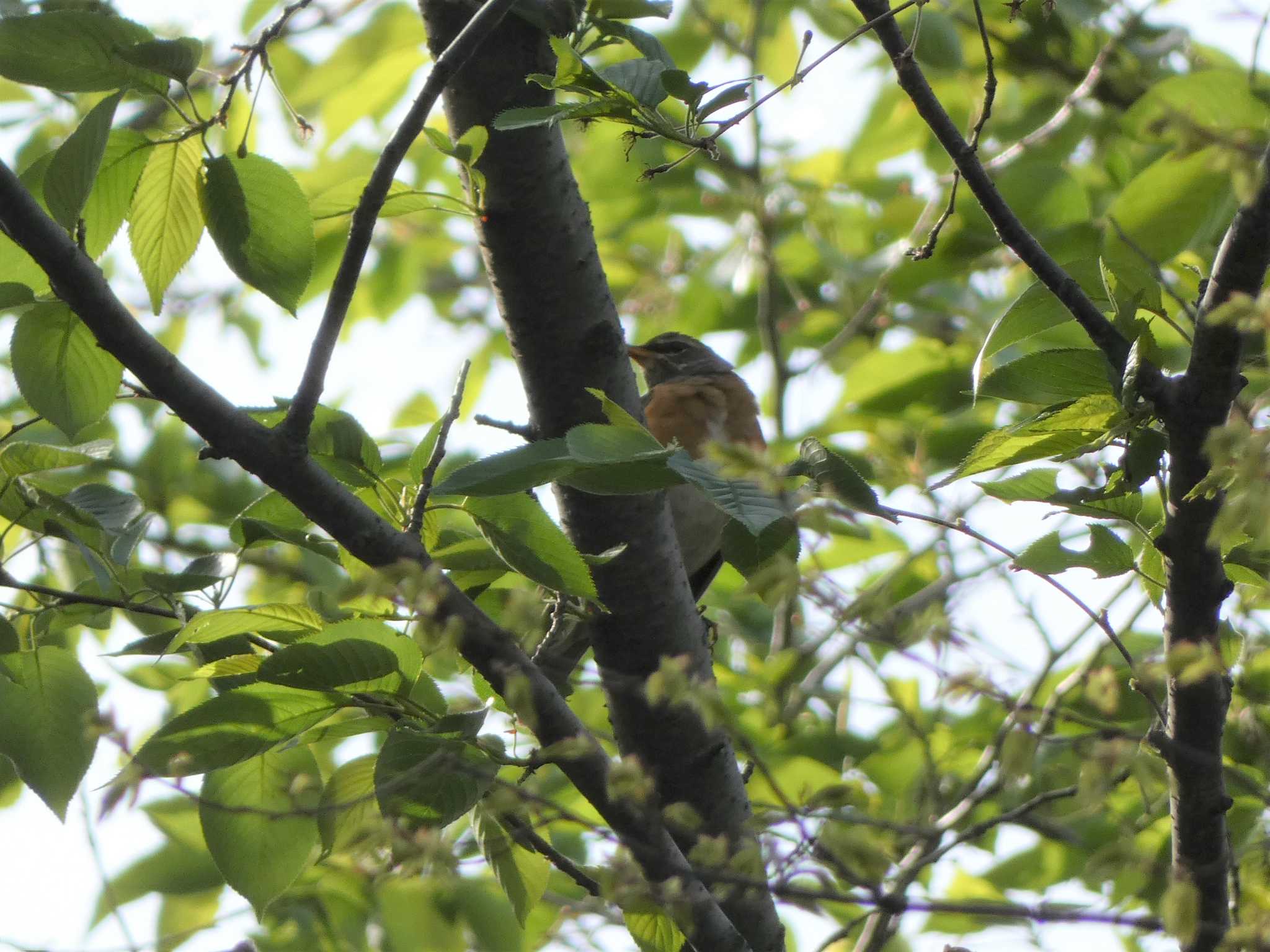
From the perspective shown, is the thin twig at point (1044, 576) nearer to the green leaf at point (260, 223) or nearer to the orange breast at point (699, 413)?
the green leaf at point (260, 223)

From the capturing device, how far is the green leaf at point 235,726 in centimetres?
233

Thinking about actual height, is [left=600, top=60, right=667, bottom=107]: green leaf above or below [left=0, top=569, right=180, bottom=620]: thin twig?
above

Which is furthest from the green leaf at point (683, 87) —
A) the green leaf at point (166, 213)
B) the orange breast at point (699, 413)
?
the orange breast at point (699, 413)

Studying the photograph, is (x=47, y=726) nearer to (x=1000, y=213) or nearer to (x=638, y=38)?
(x=638, y=38)

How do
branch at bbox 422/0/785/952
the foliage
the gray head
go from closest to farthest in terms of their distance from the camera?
the foliage
branch at bbox 422/0/785/952
the gray head

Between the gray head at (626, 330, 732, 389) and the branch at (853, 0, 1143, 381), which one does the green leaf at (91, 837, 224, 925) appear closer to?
the branch at (853, 0, 1143, 381)

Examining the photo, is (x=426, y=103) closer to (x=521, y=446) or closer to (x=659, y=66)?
(x=659, y=66)

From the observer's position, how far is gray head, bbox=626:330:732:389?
257 inches

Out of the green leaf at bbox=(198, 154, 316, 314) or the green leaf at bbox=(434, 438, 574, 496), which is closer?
the green leaf at bbox=(434, 438, 574, 496)

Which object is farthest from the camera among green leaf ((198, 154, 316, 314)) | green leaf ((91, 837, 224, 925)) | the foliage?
green leaf ((91, 837, 224, 925))

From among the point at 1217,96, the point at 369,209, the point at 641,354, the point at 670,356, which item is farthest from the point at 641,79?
the point at 641,354

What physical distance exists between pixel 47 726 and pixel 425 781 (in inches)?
31.0

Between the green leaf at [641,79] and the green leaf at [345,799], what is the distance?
52.3 inches

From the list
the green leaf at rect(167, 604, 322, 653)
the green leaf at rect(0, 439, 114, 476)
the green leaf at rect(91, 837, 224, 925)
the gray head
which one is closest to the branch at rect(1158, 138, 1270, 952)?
the green leaf at rect(167, 604, 322, 653)
